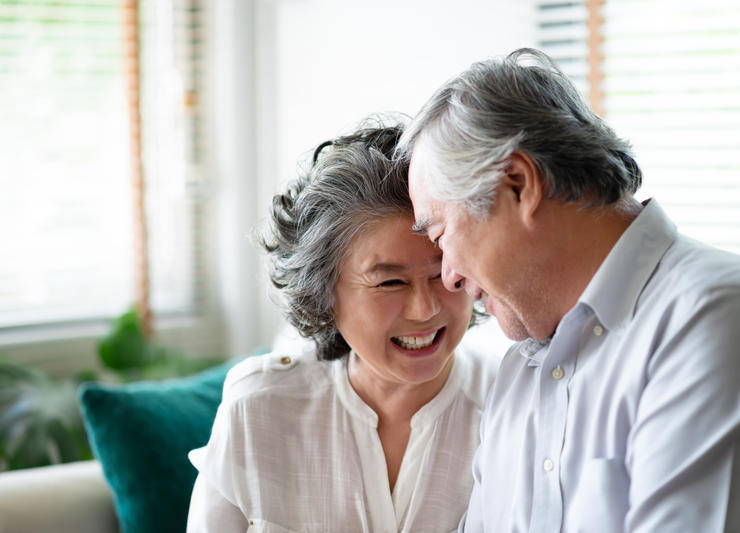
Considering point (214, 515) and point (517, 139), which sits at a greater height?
point (517, 139)

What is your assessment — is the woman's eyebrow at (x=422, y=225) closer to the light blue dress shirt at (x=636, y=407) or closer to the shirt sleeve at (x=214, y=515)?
the light blue dress shirt at (x=636, y=407)

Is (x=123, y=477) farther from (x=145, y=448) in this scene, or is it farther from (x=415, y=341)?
(x=415, y=341)

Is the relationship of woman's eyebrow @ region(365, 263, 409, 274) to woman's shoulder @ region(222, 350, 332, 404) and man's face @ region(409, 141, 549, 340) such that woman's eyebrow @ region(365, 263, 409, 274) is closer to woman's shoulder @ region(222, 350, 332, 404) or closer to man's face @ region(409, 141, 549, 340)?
man's face @ region(409, 141, 549, 340)

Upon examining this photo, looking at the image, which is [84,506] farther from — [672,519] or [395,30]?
[395,30]

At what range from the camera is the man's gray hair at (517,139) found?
1.30 meters

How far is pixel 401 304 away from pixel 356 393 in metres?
0.25

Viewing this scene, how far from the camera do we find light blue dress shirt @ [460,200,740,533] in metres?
1.11

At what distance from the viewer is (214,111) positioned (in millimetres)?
3801

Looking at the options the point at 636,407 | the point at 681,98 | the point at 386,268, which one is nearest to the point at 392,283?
the point at 386,268

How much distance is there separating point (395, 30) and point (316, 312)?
5.34 feet

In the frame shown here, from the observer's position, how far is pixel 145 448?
2.02m

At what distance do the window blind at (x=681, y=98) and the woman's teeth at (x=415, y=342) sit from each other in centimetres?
100

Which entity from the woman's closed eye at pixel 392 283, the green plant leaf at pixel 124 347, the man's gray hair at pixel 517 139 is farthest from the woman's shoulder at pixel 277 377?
the green plant leaf at pixel 124 347

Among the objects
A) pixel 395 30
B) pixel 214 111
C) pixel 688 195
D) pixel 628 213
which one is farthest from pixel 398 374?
pixel 214 111
